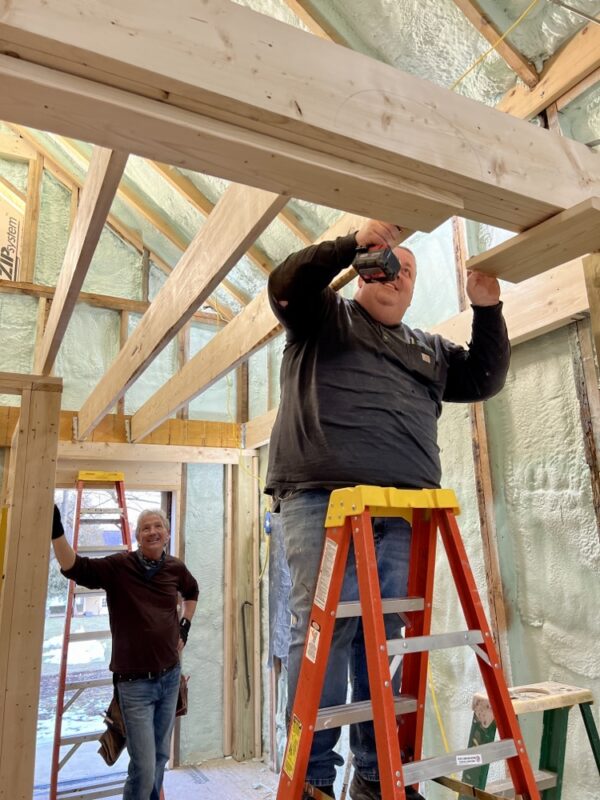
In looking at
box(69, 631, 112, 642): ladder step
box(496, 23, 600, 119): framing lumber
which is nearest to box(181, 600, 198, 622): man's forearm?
box(69, 631, 112, 642): ladder step

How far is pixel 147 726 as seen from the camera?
2.93 m

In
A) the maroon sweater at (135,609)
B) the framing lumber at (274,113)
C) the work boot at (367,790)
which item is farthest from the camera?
the maroon sweater at (135,609)

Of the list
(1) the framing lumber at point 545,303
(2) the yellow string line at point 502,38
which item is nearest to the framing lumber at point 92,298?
(2) the yellow string line at point 502,38

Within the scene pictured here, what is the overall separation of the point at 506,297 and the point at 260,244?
2302 mm

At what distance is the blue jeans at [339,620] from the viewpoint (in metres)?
1.23

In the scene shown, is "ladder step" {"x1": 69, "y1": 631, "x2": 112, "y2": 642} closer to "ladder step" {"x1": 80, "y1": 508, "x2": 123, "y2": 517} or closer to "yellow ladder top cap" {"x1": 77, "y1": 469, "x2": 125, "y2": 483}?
"ladder step" {"x1": 80, "y1": 508, "x2": 123, "y2": 517}

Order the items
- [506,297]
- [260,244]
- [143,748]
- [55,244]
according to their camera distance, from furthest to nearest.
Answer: [55,244] < [260,244] < [143,748] < [506,297]

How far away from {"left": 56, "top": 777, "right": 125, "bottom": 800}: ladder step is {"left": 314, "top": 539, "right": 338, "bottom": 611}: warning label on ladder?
3.17m

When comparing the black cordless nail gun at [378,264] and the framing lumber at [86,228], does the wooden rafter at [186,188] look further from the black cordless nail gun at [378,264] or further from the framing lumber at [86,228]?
the black cordless nail gun at [378,264]

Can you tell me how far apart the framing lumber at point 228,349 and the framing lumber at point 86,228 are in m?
0.62

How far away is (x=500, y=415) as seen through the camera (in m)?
2.29

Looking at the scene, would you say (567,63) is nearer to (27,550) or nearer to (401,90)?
(401,90)

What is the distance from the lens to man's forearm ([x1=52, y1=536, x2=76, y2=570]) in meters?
2.86

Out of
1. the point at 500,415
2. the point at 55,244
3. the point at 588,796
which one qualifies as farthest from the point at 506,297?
the point at 55,244
